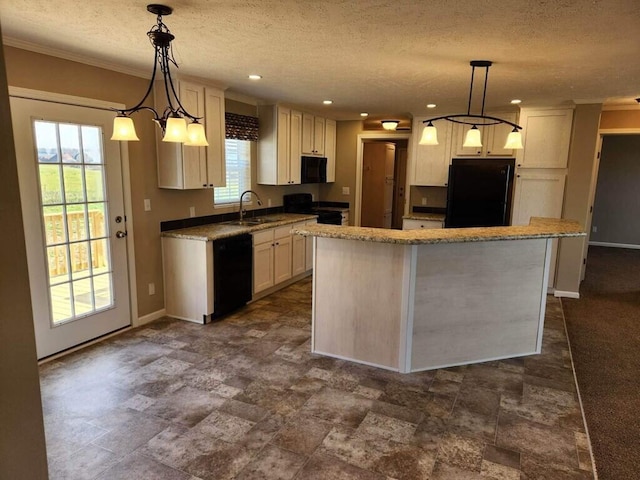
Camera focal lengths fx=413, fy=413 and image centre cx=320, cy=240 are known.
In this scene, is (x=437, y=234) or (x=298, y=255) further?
(x=298, y=255)

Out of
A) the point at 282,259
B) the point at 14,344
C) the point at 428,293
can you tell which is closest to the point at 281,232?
the point at 282,259

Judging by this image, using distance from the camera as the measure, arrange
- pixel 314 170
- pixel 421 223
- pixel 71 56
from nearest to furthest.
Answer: pixel 71 56 < pixel 421 223 < pixel 314 170

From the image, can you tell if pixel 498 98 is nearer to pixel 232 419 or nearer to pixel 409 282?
pixel 409 282

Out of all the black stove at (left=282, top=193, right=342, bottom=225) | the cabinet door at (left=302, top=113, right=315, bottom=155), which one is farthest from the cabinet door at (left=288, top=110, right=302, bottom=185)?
the black stove at (left=282, top=193, right=342, bottom=225)

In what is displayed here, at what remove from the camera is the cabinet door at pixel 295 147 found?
572 centimetres

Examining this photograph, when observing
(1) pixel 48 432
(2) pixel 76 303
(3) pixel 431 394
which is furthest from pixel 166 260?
(3) pixel 431 394

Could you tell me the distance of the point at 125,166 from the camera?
12.2 ft

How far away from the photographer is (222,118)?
174 inches

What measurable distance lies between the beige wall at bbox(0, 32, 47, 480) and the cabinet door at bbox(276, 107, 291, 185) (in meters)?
4.54

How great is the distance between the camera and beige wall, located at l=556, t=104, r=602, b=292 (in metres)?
4.87

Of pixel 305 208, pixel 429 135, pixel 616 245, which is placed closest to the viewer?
pixel 429 135

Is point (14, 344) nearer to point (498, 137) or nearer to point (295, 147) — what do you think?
point (295, 147)

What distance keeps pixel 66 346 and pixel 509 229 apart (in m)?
3.73

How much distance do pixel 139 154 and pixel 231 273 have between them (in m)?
A: 1.44
